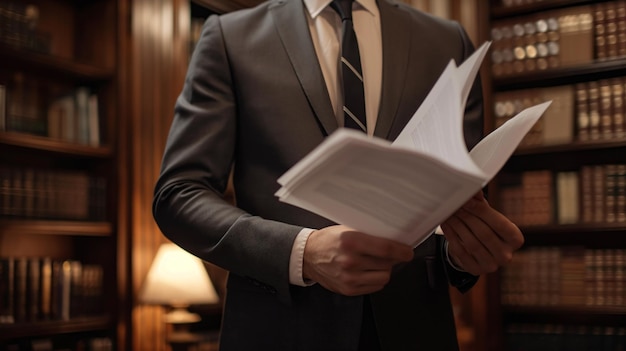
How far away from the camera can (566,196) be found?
11.4 feet

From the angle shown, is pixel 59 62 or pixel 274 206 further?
pixel 59 62

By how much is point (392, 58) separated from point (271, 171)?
0.91ft

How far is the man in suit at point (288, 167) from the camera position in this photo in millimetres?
998

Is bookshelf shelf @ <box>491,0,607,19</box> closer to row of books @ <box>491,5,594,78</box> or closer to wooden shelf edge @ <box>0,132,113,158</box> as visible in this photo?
row of books @ <box>491,5,594,78</box>

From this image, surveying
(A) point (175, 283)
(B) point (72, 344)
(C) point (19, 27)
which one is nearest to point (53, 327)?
(B) point (72, 344)

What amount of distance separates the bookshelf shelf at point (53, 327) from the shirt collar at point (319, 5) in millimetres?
2266

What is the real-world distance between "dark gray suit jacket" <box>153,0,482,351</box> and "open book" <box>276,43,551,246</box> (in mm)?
192

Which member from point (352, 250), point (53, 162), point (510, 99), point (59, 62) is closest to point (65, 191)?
point (53, 162)

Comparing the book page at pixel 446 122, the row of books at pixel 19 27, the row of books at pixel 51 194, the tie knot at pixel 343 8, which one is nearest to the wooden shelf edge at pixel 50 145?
the row of books at pixel 51 194

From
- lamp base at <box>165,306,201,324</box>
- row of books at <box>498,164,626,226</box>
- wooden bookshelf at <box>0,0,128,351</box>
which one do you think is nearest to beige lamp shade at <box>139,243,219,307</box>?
lamp base at <box>165,306,201,324</box>

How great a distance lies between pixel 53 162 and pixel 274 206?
8.99 ft

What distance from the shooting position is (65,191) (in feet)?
11.2

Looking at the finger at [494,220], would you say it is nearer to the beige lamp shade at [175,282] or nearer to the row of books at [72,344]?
the beige lamp shade at [175,282]

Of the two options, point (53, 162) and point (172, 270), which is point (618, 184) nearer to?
point (172, 270)
